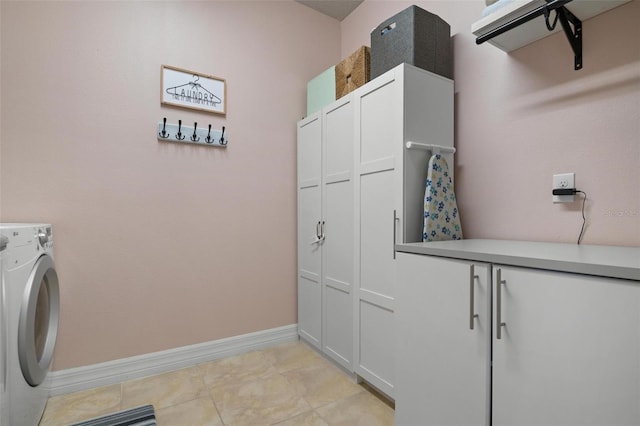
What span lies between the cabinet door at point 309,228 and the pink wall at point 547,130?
959 mm

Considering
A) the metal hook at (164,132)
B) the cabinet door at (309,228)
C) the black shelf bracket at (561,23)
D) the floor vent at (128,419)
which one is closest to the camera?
the black shelf bracket at (561,23)

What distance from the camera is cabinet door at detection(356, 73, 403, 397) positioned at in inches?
64.7

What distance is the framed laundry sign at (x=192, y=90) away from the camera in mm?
2107

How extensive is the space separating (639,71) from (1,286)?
2.42 meters

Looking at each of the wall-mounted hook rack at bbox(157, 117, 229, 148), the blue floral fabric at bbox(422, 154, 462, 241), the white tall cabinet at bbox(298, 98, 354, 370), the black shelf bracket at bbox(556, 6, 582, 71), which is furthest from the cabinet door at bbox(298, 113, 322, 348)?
the black shelf bracket at bbox(556, 6, 582, 71)

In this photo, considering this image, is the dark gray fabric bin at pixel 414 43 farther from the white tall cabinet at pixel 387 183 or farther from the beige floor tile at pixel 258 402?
the beige floor tile at pixel 258 402

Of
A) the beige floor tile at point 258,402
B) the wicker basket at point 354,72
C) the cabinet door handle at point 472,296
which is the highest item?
the wicker basket at point 354,72

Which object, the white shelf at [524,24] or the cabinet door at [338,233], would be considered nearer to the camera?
the white shelf at [524,24]

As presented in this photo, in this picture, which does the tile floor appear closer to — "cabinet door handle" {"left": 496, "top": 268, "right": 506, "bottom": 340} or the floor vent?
the floor vent

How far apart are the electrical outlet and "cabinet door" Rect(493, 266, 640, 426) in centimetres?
65

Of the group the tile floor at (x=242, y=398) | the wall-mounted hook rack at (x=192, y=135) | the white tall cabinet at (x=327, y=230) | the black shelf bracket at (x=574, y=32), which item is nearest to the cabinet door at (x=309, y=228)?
the white tall cabinet at (x=327, y=230)

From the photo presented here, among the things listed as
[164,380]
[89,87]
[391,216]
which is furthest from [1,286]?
[391,216]

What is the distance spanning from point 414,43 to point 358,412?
6.35 feet

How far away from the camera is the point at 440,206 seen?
1.60 m
